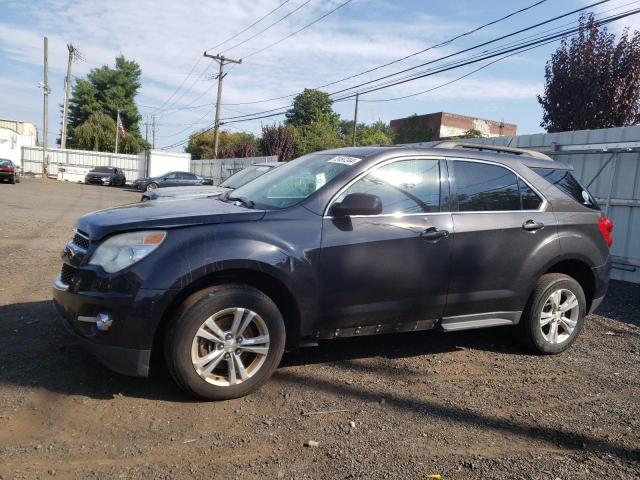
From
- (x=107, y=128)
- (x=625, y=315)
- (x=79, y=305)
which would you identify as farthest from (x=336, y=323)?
(x=107, y=128)

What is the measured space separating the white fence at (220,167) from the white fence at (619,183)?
1896cm

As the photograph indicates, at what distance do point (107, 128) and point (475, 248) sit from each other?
2442 inches

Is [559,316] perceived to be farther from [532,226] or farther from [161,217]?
[161,217]

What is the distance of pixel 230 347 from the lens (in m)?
3.48

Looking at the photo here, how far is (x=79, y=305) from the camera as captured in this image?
11.1 feet

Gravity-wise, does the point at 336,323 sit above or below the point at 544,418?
above

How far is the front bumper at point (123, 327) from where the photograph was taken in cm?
326

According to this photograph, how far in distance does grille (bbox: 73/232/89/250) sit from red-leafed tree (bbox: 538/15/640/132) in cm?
1730

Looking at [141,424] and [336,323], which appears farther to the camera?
[336,323]

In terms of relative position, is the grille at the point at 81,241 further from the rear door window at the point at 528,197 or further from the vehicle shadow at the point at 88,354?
the rear door window at the point at 528,197

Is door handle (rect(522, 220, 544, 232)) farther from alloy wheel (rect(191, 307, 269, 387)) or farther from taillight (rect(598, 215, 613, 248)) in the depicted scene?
alloy wheel (rect(191, 307, 269, 387))

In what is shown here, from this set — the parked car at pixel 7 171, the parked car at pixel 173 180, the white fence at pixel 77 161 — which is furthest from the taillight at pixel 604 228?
the white fence at pixel 77 161

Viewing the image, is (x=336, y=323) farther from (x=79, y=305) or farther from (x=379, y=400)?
(x=79, y=305)

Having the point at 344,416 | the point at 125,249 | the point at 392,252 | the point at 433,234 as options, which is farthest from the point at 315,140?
the point at 344,416
